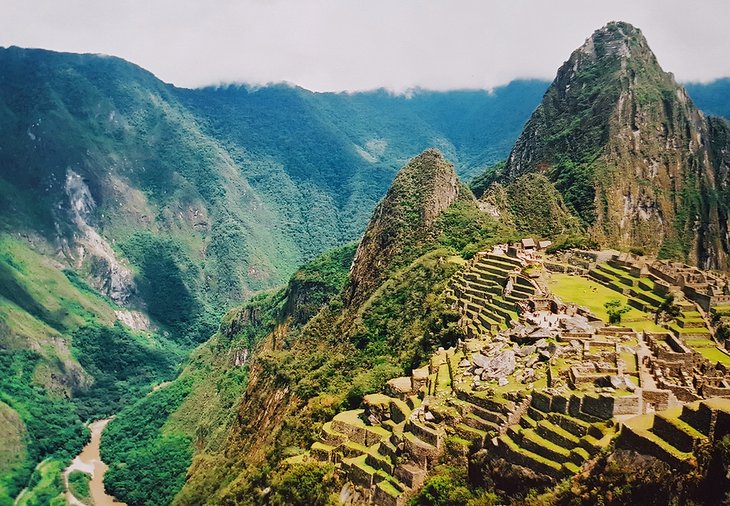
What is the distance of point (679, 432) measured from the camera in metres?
21.3

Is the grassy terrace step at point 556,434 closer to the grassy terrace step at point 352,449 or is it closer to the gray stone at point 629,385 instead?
the gray stone at point 629,385

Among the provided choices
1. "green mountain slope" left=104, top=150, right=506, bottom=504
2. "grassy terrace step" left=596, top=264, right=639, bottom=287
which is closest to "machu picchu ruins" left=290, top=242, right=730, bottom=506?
"green mountain slope" left=104, top=150, right=506, bottom=504

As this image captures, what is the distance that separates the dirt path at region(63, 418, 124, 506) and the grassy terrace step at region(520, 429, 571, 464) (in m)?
109

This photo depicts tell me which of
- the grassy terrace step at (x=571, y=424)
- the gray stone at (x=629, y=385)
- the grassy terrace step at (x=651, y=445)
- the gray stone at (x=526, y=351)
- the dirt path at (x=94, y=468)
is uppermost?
the gray stone at (x=629, y=385)

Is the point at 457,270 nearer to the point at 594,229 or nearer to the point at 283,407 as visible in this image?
the point at 283,407

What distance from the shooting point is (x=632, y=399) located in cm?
2570

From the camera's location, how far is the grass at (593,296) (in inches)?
1873

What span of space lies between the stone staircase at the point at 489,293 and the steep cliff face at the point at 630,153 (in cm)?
6535

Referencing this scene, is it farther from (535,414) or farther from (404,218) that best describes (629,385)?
(404,218)

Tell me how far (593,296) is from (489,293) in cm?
858

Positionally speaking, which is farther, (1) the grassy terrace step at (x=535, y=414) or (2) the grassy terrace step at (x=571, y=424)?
(1) the grassy terrace step at (x=535, y=414)

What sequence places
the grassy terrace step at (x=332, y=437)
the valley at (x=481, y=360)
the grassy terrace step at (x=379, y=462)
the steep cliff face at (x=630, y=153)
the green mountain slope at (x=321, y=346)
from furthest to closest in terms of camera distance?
the steep cliff face at (x=630, y=153) < the green mountain slope at (x=321, y=346) < the grassy terrace step at (x=332, y=437) < the grassy terrace step at (x=379, y=462) < the valley at (x=481, y=360)

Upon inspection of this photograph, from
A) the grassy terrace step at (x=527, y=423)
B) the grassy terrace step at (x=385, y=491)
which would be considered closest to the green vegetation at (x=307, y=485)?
the grassy terrace step at (x=385, y=491)

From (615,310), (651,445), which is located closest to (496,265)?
(615,310)
